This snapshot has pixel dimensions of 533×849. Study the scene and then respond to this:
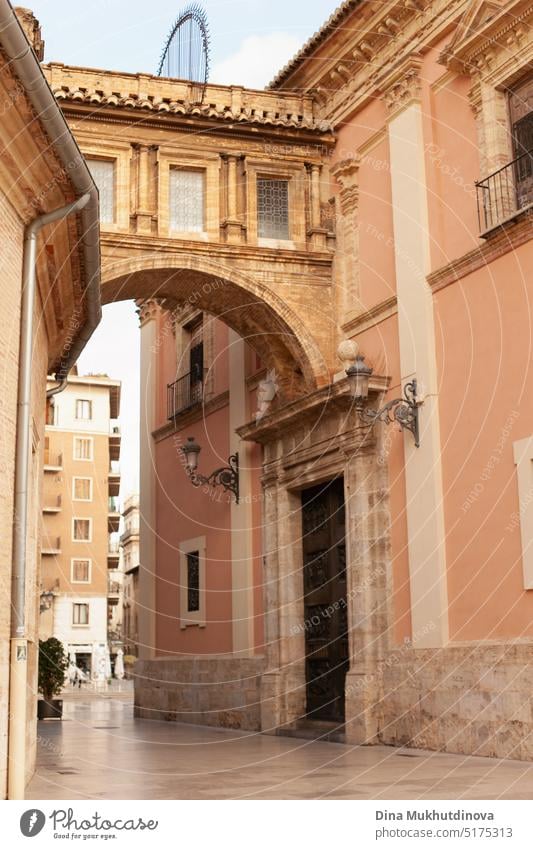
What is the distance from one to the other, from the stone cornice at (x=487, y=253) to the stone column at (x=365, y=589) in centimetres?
241

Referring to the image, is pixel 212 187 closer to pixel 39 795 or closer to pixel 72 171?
pixel 72 171

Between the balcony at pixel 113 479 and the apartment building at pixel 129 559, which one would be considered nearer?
the balcony at pixel 113 479

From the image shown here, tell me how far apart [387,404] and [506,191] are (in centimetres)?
283

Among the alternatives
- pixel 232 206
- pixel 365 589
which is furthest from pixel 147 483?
pixel 365 589

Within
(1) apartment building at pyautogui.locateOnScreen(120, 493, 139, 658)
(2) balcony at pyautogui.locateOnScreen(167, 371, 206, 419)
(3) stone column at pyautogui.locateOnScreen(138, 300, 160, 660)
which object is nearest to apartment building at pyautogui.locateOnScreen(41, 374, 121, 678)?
(1) apartment building at pyautogui.locateOnScreen(120, 493, 139, 658)

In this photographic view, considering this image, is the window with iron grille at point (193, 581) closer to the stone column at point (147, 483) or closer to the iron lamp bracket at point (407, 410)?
the stone column at point (147, 483)

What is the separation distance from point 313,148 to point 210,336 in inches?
178

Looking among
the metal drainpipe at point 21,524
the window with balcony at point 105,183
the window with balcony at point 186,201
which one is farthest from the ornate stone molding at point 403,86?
the metal drainpipe at point 21,524

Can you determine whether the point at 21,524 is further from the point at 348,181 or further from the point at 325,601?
the point at 348,181

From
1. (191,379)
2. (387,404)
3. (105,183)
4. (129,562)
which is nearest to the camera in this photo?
(387,404)

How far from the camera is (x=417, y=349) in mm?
12977

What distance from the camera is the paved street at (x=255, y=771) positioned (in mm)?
8461

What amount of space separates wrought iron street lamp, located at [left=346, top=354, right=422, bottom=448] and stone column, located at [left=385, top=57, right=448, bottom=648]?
0.39ft

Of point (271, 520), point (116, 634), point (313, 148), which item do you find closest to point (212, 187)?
point (313, 148)
